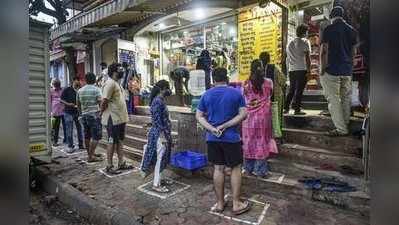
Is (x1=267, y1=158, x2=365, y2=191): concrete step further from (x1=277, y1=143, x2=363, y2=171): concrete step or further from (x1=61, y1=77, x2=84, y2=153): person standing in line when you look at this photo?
(x1=61, y1=77, x2=84, y2=153): person standing in line

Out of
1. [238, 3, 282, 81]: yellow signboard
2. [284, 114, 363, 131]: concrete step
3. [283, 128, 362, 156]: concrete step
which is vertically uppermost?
[238, 3, 282, 81]: yellow signboard

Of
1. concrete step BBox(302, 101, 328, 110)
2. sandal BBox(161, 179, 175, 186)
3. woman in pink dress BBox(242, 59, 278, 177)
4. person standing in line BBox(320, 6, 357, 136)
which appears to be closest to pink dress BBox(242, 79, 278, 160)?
woman in pink dress BBox(242, 59, 278, 177)

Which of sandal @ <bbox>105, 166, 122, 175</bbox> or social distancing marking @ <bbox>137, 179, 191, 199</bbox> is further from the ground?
sandal @ <bbox>105, 166, 122, 175</bbox>

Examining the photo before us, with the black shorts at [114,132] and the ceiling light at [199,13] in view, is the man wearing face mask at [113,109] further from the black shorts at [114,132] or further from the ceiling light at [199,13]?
the ceiling light at [199,13]

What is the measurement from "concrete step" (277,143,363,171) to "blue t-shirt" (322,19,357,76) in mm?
1495

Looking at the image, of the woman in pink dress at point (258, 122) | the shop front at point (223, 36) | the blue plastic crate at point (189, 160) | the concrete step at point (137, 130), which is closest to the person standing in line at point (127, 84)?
the concrete step at point (137, 130)

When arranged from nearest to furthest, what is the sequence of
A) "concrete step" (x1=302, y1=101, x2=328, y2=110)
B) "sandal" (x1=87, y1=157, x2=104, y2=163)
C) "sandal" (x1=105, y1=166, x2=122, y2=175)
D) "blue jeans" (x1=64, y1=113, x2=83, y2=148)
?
1. "sandal" (x1=105, y1=166, x2=122, y2=175)
2. "sandal" (x1=87, y1=157, x2=104, y2=163)
3. "concrete step" (x1=302, y1=101, x2=328, y2=110)
4. "blue jeans" (x1=64, y1=113, x2=83, y2=148)

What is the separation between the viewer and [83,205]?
5.57 m

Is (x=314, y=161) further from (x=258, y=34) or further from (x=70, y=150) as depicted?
(x=70, y=150)

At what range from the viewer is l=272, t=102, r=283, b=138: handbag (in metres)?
6.15

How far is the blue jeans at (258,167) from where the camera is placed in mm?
5680

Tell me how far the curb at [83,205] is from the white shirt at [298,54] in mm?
4884

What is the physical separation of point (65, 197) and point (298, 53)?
19.1ft
